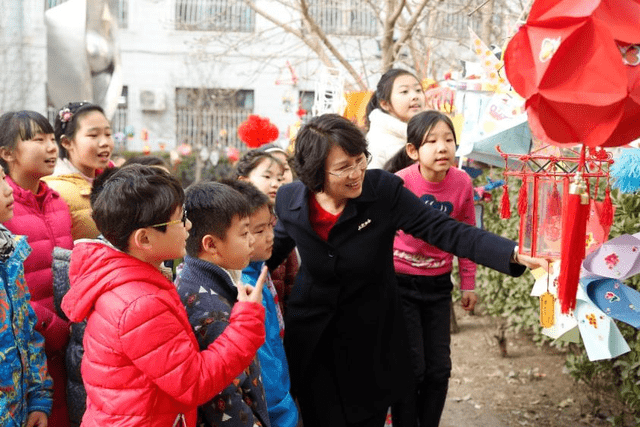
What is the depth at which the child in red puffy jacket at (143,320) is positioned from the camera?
199 centimetres

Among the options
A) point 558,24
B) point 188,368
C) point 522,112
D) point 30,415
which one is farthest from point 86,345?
point 522,112

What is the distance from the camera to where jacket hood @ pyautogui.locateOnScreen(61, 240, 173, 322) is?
2072 millimetres

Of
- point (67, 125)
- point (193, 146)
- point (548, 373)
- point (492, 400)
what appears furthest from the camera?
point (193, 146)

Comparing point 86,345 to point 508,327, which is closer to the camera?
point 86,345

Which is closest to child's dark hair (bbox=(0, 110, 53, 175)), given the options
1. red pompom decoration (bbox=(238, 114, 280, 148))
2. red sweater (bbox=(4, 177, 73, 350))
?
red sweater (bbox=(4, 177, 73, 350))

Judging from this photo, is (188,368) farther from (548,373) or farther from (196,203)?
(548,373)

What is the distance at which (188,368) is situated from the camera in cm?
200

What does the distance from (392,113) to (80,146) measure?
5.51ft

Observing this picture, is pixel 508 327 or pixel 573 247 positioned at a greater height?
pixel 573 247

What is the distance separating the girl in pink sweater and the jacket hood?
1.57 m

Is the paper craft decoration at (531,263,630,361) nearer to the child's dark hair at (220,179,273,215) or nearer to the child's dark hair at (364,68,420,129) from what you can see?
the child's dark hair at (220,179,273,215)

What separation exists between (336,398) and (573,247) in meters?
1.42

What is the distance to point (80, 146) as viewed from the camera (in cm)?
338

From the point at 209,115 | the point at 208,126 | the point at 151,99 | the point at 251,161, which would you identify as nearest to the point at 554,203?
the point at 251,161
